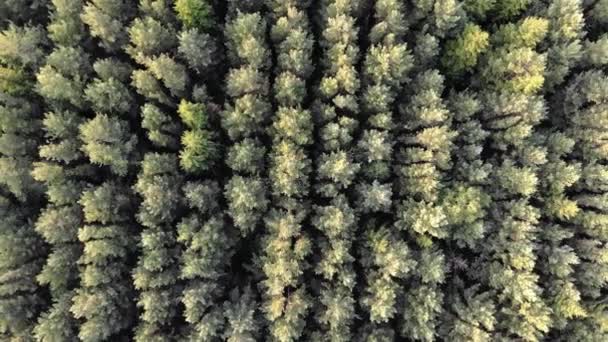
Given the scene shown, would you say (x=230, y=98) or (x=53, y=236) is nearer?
(x=53, y=236)

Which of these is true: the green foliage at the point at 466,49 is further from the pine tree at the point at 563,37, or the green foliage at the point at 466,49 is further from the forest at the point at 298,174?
the pine tree at the point at 563,37

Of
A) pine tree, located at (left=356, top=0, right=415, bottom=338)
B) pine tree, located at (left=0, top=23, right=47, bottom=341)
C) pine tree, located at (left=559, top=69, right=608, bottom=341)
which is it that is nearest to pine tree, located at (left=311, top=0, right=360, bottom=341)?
pine tree, located at (left=356, top=0, right=415, bottom=338)

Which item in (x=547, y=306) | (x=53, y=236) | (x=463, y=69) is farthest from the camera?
(x=463, y=69)

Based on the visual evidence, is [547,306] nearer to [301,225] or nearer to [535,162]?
[535,162]

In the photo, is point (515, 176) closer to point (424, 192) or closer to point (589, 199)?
point (589, 199)

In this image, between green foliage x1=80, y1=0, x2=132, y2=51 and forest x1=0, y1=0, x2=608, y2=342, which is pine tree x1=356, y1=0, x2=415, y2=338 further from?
green foliage x1=80, y1=0, x2=132, y2=51

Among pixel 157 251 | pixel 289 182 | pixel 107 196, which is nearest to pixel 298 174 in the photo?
pixel 289 182

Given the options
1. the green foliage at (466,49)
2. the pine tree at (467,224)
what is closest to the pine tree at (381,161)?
the green foliage at (466,49)

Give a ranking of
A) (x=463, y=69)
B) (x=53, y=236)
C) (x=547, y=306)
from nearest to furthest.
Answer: (x=53, y=236) < (x=547, y=306) < (x=463, y=69)

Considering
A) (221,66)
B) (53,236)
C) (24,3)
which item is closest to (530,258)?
(221,66)
